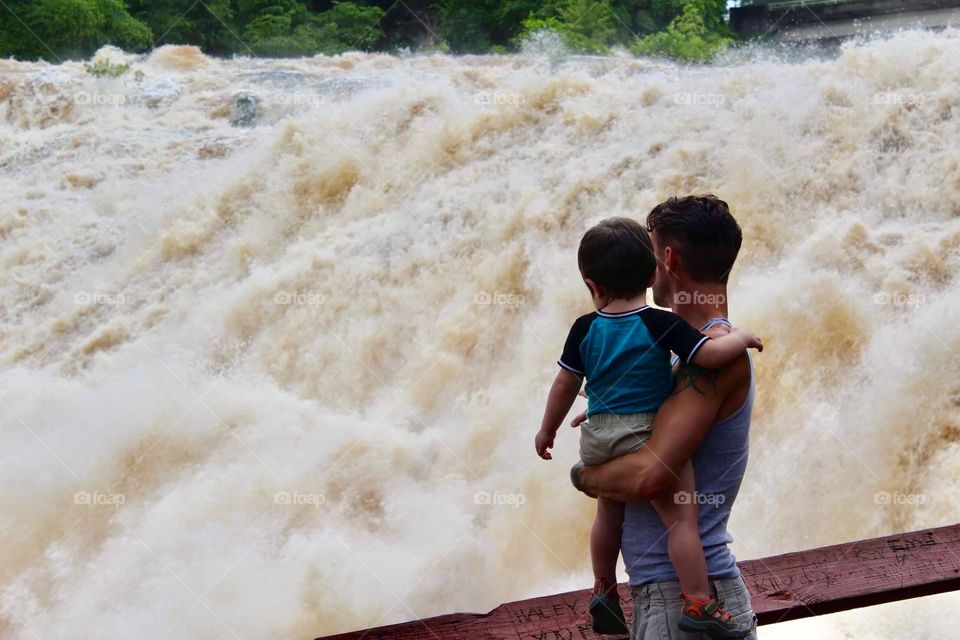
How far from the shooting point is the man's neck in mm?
1422

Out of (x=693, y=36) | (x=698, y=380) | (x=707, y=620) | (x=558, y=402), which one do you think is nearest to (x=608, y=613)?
(x=707, y=620)

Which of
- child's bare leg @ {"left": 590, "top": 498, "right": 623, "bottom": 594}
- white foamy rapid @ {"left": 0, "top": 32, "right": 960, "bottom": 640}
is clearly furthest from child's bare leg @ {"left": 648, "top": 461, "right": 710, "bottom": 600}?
white foamy rapid @ {"left": 0, "top": 32, "right": 960, "bottom": 640}

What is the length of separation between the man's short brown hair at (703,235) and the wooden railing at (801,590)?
60 cm

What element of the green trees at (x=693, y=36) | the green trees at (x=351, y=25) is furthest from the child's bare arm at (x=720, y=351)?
the green trees at (x=351, y=25)

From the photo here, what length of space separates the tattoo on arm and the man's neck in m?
0.09

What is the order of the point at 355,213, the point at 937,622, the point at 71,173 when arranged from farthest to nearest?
the point at 71,173, the point at 355,213, the point at 937,622

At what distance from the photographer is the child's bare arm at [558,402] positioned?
155 cm

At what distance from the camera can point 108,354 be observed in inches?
260

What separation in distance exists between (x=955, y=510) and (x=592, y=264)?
294cm

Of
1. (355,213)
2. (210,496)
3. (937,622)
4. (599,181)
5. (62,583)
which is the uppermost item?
(599,181)

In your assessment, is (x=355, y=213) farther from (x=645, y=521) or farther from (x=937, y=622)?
(x=645, y=521)

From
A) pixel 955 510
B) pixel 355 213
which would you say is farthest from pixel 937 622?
pixel 355 213

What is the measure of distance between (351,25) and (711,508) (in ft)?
53.2

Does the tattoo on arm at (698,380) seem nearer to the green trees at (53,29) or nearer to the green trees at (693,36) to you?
the green trees at (693,36)
